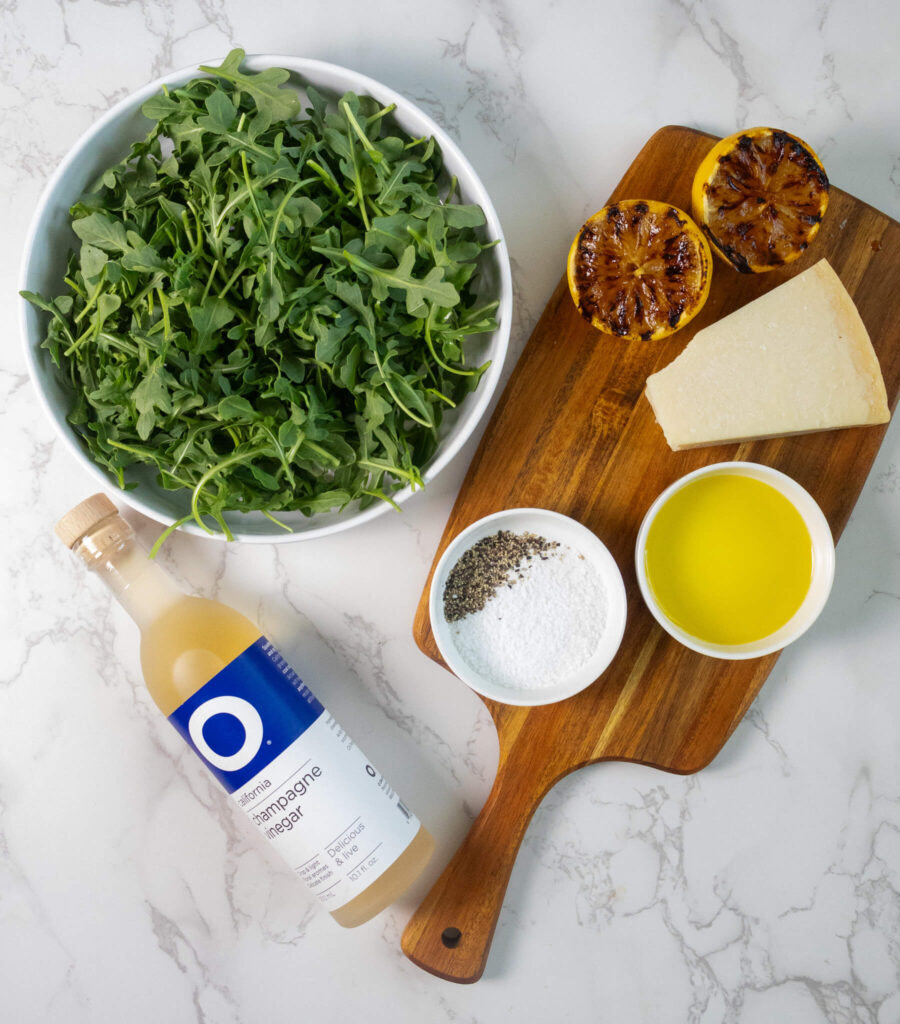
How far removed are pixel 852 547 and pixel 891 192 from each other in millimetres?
554

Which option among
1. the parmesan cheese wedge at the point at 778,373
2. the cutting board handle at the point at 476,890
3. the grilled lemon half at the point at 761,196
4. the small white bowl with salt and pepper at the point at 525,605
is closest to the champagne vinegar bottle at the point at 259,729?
the cutting board handle at the point at 476,890

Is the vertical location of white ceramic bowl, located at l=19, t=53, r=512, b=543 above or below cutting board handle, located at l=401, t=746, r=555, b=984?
above

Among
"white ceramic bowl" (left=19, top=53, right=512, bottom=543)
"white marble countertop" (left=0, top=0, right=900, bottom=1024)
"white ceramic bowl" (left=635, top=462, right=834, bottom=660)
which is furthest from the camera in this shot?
"white marble countertop" (left=0, top=0, right=900, bottom=1024)

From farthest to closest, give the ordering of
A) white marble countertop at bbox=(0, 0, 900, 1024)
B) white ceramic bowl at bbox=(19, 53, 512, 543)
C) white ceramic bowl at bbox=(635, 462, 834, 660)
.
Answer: white marble countertop at bbox=(0, 0, 900, 1024)
white ceramic bowl at bbox=(635, 462, 834, 660)
white ceramic bowl at bbox=(19, 53, 512, 543)

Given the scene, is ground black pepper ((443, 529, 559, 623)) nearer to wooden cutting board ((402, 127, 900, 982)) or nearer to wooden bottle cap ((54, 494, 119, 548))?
wooden cutting board ((402, 127, 900, 982))

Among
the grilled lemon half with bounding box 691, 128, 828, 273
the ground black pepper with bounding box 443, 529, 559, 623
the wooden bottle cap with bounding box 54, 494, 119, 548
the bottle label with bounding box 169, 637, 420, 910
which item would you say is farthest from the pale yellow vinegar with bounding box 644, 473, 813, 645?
the wooden bottle cap with bounding box 54, 494, 119, 548

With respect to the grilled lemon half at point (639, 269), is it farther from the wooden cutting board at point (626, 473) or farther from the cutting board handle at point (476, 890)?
the cutting board handle at point (476, 890)

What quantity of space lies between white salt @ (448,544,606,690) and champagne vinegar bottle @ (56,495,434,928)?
0.23 meters

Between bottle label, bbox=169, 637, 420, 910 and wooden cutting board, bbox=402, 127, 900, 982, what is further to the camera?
wooden cutting board, bbox=402, 127, 900, 982

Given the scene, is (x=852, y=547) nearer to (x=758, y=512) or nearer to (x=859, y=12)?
(x=758, y=512)

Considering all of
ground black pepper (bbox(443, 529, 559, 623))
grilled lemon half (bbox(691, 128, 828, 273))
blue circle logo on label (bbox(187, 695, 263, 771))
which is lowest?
ground black pepper (bbox(443, 529, 559, 623))

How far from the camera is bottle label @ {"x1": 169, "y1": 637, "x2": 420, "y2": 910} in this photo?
1.00 metres

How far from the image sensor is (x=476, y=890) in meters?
1.15

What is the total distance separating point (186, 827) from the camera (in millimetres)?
1213
